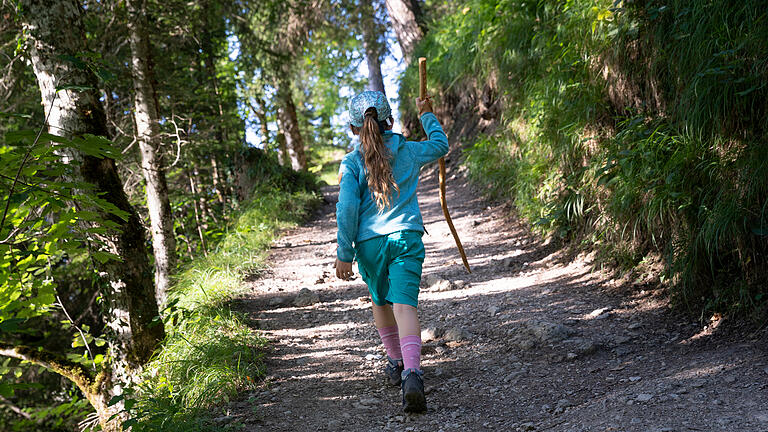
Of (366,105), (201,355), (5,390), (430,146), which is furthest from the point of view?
(201,355)

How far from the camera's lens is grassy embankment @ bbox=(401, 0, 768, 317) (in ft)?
11.1

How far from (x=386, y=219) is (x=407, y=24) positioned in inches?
504

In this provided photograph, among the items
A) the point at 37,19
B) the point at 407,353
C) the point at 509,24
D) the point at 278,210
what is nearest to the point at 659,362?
the point at 407,353

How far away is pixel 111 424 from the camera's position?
4230 millimetres

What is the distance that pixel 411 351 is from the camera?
3109mm

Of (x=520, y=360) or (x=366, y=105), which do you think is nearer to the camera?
(x=366, y=105)

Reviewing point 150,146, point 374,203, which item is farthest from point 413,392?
point 150,146

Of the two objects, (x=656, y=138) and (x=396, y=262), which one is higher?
(x=656, y=138)

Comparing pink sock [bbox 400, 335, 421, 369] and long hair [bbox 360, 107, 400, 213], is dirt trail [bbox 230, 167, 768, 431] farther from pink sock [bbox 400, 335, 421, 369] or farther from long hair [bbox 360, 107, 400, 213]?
long hair [bbox 360, 107, 400, 213]

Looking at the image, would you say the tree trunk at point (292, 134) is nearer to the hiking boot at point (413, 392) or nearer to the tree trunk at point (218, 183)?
the tree trunk at point (218, 183)

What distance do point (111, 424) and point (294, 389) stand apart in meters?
1.70

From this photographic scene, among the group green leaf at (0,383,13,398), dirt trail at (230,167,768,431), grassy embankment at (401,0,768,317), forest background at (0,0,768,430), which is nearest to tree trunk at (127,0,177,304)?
forest background at (0,0,768,430)

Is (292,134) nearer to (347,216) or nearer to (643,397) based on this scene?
(347,216)

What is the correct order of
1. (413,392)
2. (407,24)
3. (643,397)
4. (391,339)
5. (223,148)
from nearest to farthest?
1. (643,397)
2. (413,392)
3. (391,339)
4. (223,148)
5. (407,24)
